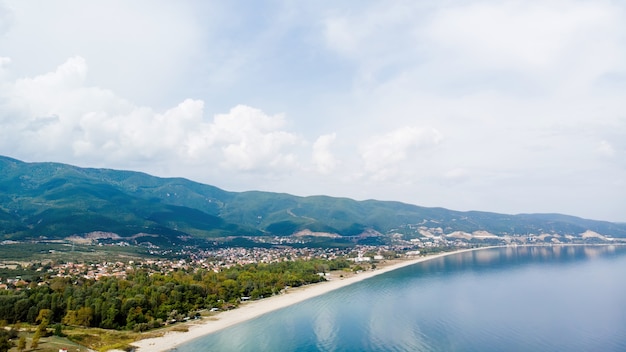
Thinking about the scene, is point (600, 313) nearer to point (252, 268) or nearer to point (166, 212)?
point (252, 268)

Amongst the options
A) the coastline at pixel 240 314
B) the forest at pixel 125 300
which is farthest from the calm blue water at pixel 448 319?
the forest at pixel 125 300

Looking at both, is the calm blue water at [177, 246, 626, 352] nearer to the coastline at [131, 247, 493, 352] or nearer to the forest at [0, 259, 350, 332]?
the coastline at [131, 247, 493, 352]

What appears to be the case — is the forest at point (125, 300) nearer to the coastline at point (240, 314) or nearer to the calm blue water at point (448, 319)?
the coastline at point (240, 314)

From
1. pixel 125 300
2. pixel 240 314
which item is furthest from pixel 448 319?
pixel 125 300

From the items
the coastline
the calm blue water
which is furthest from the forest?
the calm blue water

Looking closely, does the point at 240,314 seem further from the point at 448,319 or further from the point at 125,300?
A: the point at 448,319

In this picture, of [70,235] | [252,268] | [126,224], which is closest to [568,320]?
[252,268]
